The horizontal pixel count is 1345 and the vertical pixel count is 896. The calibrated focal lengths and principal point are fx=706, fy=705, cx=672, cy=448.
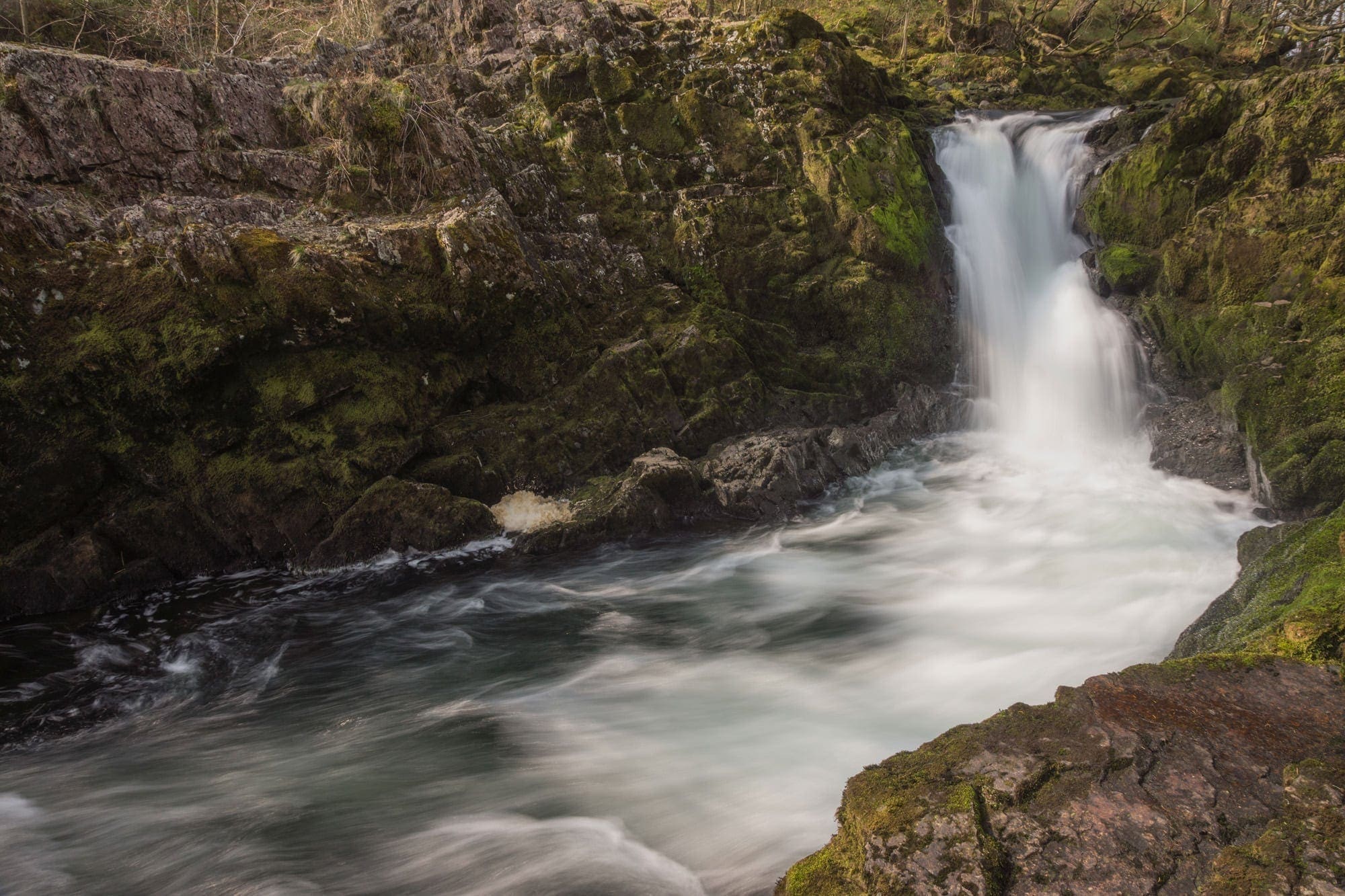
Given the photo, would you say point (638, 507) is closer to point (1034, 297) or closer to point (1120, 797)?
point (1120, 797)

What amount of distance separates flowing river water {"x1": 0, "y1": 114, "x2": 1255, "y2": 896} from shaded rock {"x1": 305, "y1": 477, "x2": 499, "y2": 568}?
0.70ft

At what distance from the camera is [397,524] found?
7926 mm

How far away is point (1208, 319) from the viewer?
9.43 metres

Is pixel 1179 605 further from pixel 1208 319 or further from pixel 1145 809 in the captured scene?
pixel 1208 319

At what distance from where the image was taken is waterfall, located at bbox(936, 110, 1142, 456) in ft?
35.0

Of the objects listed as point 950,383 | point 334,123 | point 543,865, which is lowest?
point 543,865

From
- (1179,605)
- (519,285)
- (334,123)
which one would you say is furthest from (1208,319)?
(334,123)

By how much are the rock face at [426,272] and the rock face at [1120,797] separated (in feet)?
21.2

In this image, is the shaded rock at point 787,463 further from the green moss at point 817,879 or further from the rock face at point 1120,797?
the green moss at point 817,879

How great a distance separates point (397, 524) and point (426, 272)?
3070mm

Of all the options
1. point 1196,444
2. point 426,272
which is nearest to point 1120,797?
point 1196,444

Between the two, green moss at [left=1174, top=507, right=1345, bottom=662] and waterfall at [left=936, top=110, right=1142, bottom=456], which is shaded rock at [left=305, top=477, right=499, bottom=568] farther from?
waterfall at [left=936, top=110, right=1142, bottom=456]

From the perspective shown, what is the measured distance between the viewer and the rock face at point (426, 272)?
23.6ft

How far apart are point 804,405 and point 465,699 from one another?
635cm
